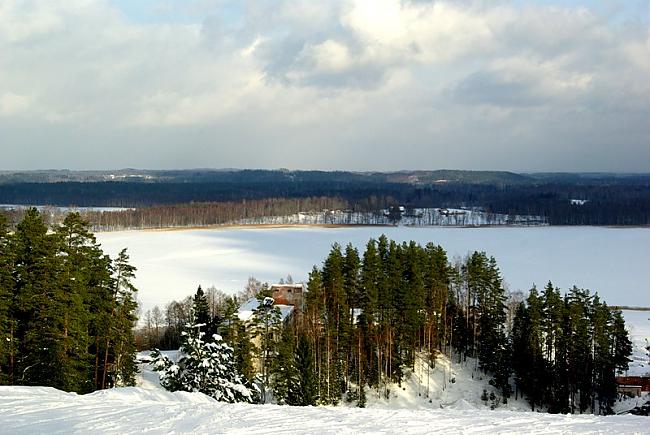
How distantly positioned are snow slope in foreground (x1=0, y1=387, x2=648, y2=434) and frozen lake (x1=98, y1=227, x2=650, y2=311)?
29.4 metres

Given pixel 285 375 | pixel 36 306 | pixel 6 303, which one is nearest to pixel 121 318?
pixel 36 306

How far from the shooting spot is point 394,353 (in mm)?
25172

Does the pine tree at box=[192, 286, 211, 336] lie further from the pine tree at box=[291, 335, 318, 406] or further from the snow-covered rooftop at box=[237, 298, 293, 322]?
the pine tree at box=[291, 335, 318, 406]

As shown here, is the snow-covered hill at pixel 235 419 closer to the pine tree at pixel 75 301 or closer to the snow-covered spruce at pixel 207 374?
the pine tree at pixel 75 301

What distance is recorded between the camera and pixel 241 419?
37.0 feet

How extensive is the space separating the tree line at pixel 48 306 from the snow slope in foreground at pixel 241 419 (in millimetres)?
2169

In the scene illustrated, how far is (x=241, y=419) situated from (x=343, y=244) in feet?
209

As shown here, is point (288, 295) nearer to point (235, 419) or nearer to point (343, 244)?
point (235, 419)

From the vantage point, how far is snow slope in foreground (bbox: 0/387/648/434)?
10.5 m

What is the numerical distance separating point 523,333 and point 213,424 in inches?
715

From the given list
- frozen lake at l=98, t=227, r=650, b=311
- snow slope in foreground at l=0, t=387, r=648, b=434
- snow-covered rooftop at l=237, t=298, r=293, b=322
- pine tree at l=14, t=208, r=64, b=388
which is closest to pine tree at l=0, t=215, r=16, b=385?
pine tree at l=14, t=208, r=64, b=388

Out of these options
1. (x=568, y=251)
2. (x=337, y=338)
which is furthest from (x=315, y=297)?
(x=568, y=251)

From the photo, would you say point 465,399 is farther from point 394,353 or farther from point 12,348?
point 12,348

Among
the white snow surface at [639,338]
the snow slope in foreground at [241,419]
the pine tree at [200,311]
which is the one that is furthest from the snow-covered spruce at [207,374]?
the white snow surface at [639,338]
